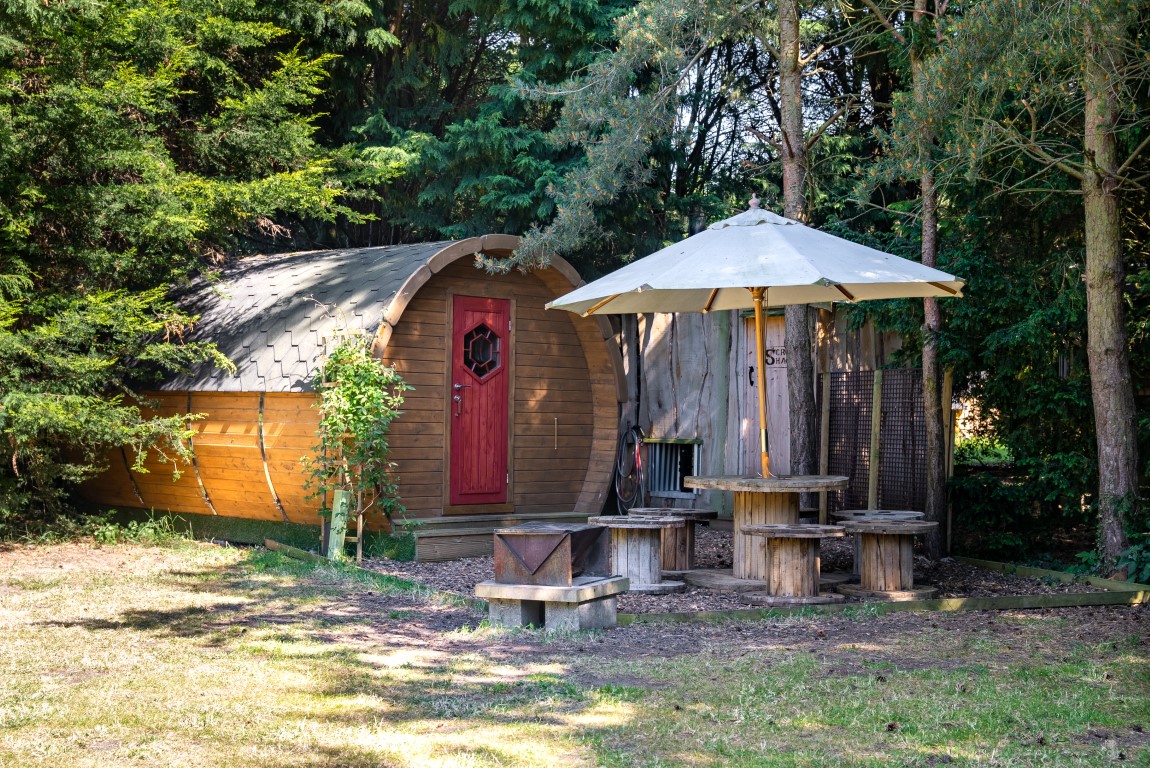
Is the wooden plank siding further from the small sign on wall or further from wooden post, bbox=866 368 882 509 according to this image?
wooden post, bbox=866 368 882 509

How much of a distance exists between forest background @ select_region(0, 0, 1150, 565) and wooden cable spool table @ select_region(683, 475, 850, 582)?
2282 millimetres

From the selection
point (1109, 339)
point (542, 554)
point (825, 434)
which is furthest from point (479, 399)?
point (1109, 339)

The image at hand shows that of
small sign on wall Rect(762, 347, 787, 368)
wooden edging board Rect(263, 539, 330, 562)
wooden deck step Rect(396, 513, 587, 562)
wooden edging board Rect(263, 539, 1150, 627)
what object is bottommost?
wooden edging board Rect(263, 539, 1150, 627)

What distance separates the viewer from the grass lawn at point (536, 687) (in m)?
4.21

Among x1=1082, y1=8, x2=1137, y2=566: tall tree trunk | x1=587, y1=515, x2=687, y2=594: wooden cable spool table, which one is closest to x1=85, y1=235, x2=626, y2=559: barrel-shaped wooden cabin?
x1=587, y1=515, x2=687, y2=594: wooden cable spool table

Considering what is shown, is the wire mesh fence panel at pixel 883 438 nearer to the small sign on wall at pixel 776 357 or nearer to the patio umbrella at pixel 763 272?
the small sign on wall at pixel 776 357

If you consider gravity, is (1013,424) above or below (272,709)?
above

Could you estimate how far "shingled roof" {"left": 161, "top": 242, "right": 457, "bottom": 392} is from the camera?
10.0 meters

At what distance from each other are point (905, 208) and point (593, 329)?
329 cm

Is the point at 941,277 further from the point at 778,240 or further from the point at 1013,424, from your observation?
the point at 1013,424

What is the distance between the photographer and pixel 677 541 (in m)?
8.93

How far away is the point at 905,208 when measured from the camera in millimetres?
10398

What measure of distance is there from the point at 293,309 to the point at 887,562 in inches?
238

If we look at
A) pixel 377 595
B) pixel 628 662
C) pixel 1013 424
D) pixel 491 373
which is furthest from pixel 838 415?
pixel 628 662
